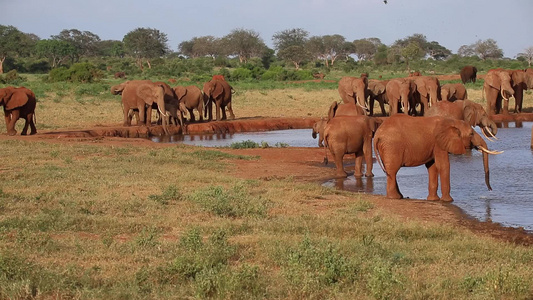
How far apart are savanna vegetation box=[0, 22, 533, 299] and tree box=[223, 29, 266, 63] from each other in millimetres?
82288

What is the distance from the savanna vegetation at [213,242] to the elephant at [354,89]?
13.3 metres

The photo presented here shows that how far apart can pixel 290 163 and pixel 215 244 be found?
9.80m

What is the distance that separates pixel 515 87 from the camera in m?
31.8

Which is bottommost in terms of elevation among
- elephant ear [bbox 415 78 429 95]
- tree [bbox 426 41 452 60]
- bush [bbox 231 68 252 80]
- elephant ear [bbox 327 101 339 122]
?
elephant ear [bbox 327 101 339 122]

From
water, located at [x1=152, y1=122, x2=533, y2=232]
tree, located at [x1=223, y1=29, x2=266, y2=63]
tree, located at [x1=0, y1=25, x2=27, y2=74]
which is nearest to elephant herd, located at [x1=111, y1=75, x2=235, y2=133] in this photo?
water, located at [x1=152, y1=122, x2=533, y2=232]

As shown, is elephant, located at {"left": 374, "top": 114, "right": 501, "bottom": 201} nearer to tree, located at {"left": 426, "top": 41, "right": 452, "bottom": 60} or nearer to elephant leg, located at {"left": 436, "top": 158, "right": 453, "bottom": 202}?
elephant leg, located at {"left": 436, "top": 158, "right": 453, "bottom": 202}

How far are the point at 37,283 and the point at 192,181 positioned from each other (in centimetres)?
728

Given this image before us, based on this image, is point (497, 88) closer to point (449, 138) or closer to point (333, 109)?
point (333, 109)

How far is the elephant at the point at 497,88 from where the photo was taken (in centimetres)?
3086

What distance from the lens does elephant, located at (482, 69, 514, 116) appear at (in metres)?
30.9

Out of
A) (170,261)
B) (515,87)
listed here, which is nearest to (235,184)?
(170,261)

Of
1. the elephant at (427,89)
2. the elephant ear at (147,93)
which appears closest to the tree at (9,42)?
the elephant ear at (147,93)

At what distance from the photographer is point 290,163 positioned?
699 inches

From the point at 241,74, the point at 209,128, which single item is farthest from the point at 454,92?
the point at 241,74
